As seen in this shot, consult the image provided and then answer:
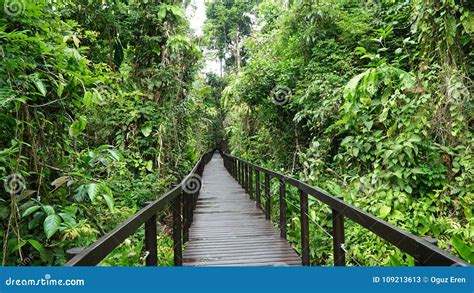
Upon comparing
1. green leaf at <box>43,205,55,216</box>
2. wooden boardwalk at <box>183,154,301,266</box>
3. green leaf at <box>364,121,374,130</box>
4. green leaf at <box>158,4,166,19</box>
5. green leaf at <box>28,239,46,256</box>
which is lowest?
wooden boardwalk at <box>183,154,301,266</box>

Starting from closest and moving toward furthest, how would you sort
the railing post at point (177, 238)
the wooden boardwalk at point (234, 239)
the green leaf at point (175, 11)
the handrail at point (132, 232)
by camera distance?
the handrail at point (132, 232) → the railing post at point (177, 238) → the wooden boardwalk at point (234, 239) → the green leaf at point (175, 11)

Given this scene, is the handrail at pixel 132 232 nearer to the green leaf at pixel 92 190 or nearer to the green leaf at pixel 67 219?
the green leaf at pixel 92 190

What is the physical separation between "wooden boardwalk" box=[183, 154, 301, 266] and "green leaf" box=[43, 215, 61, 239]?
1.77 m

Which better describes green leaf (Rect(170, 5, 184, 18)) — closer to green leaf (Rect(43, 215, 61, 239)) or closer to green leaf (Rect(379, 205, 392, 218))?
green leaf (Rect(379, 205, 392, 218))

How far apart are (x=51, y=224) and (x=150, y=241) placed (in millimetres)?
640

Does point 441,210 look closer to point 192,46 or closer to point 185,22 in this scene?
point 192,46

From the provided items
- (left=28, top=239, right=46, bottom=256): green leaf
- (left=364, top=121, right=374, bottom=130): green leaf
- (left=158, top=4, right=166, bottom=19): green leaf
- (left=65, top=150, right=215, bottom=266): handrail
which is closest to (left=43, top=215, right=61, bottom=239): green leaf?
(left=28, top=239, right=46, bottom=256): green leaf

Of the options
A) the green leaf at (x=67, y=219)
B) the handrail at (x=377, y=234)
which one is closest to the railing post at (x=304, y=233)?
the handrail at (x=377, y=234)

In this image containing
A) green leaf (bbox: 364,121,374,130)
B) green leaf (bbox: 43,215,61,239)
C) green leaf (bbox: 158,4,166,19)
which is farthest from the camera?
green leaf (bbox: 158,4,166,19)

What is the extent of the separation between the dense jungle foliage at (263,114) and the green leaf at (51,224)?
12mm

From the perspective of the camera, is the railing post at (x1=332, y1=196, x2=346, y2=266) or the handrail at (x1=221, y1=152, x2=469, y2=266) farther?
the railing post at (x1=332, y1=196, x2=346, y2=266)

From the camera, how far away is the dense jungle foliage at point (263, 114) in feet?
8.45

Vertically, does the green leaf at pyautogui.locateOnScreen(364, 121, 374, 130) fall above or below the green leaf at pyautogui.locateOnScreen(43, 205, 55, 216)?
above

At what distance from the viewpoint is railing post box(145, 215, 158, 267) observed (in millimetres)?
2426
